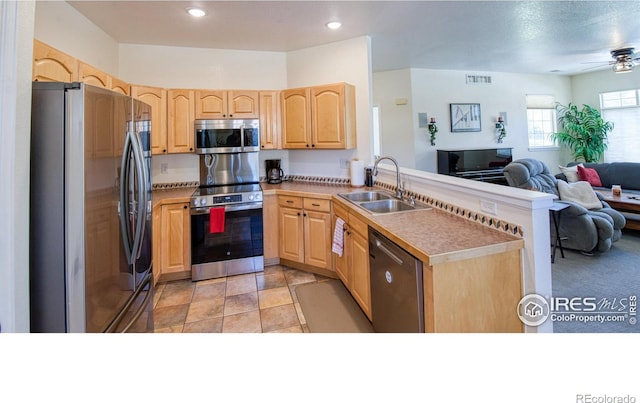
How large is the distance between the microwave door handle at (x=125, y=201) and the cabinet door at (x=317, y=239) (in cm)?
180

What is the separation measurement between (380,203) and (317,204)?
70 cm

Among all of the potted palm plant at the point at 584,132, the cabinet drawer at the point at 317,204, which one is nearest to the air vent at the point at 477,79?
the potted palm plant at the point at 584,132

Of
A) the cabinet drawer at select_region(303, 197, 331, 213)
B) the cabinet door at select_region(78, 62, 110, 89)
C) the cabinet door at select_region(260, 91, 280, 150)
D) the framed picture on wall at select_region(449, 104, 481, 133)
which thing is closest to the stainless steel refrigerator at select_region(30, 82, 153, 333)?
the cabinet door at select_region(78, 62, 110, 89)

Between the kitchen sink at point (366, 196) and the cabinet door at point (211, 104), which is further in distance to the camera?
the cabinet door at point (211, 104)

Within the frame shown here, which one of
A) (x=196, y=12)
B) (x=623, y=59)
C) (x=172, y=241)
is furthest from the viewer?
(x=623, y=59)

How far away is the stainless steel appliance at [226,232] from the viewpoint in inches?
119

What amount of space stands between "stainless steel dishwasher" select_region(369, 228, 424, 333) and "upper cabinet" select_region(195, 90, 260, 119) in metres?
2.36

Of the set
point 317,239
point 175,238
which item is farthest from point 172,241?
point 317,239

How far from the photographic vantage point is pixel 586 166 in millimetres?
5457

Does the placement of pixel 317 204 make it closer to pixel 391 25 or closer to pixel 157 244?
pixel 157 244

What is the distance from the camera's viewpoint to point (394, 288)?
1.69 metres

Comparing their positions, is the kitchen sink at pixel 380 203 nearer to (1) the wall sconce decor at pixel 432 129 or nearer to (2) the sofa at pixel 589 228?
(2) the sofa at pixel 589 228

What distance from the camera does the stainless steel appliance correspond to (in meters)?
3.02
